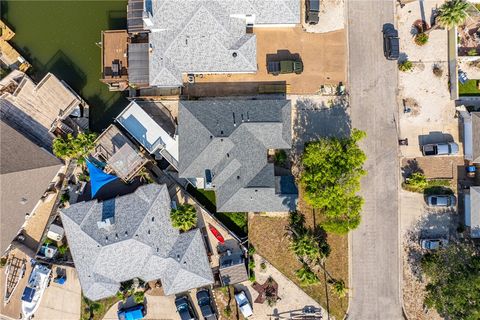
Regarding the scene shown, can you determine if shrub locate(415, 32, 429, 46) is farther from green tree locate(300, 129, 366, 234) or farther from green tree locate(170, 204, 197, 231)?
green tree locate(170, 204, 197, 231)

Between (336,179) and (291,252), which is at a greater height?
(336,179)

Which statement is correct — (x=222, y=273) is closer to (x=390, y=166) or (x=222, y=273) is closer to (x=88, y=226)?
(x=88, y=226)

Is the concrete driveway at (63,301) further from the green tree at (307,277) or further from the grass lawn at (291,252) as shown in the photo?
the green tree at (307,277)

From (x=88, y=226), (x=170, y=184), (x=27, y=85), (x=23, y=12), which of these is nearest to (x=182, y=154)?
(x=170, y=184)

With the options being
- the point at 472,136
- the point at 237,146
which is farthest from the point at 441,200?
the point at 237,146

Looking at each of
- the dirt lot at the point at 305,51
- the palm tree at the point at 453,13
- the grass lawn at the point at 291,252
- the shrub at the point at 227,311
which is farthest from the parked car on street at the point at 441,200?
the shrub at the point at 227,311

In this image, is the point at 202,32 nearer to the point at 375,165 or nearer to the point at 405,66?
the point at 405,66
